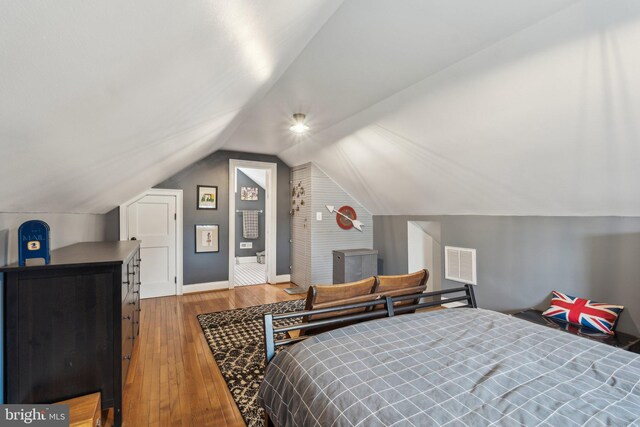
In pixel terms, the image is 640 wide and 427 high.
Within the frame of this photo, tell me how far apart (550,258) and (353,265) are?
2438mm

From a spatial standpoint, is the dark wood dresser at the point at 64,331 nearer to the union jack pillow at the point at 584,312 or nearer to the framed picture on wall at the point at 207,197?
the framed picture on wall at the point at 207,197

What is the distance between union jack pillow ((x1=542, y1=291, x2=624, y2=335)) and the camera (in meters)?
2.36

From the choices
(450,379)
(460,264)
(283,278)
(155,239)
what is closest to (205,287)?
(155,239)

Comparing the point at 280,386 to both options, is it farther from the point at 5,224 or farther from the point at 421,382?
the point at 5,224

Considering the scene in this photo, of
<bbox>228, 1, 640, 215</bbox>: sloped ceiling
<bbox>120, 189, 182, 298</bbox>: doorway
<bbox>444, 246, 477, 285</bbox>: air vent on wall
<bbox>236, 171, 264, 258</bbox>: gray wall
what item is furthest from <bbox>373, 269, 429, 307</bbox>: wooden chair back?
<bbox>236, 171, 264, 258</bbox>: gray wall

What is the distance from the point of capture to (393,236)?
4.85m

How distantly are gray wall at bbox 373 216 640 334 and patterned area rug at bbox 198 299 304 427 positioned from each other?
2407 mm

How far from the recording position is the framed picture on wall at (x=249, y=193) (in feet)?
26.5

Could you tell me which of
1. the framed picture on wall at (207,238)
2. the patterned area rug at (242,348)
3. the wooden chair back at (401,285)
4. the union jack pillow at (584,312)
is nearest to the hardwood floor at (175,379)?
the patterned area rug at (242,348)

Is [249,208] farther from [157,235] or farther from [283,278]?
[157,235]

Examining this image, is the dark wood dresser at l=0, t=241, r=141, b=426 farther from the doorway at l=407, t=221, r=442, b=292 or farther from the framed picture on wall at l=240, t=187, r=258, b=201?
the framed picture on wall at l=240, t=187, r=258, b=201

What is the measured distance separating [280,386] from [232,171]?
4397 mm

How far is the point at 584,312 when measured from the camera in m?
2.47

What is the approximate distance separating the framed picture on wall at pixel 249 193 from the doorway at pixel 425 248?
4.98 m
